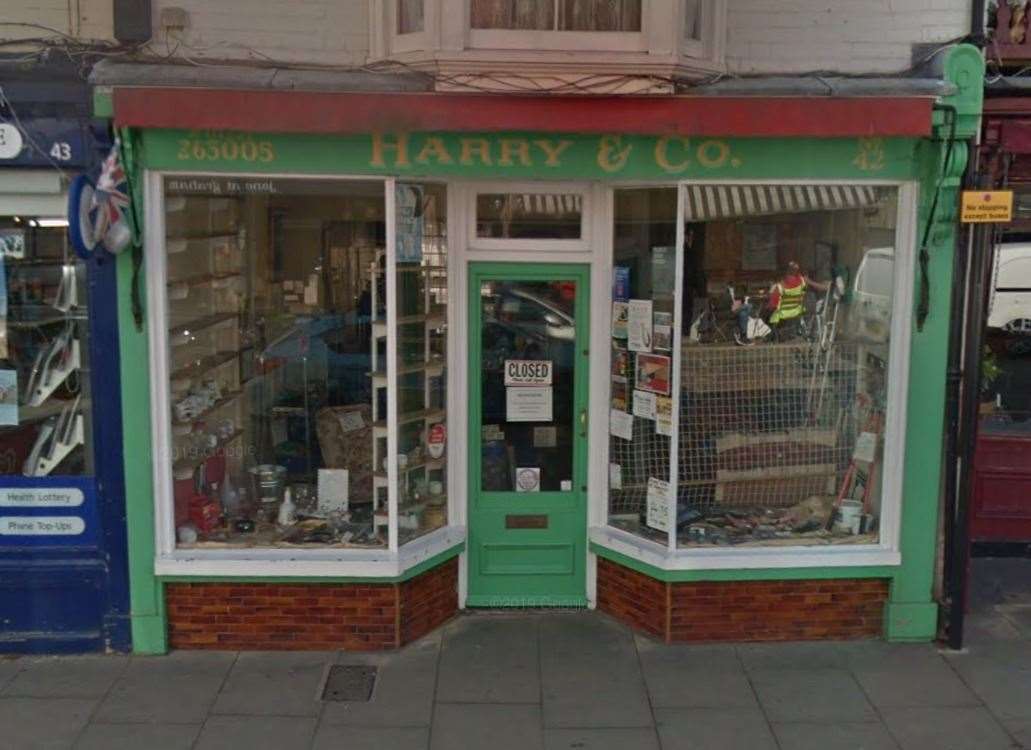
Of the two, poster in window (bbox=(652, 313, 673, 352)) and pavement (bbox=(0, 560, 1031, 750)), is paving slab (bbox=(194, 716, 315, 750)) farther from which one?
poster in window (bbox=(652, 313, 673, 352))

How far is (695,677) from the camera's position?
5.85m

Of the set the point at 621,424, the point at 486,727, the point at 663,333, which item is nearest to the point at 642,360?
the point at 663,333

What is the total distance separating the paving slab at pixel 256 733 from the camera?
5.12m

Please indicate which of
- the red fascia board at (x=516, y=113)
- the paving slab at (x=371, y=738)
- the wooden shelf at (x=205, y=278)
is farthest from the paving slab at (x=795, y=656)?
the wooden shelf at (x=205, y=278)

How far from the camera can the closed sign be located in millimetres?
6562

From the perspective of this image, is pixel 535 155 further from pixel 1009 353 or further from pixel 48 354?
pixel 1009 353

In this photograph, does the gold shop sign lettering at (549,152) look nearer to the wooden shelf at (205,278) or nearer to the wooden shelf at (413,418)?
the wooden shelf at (205,278)

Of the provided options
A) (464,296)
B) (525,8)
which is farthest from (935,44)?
(464,296)

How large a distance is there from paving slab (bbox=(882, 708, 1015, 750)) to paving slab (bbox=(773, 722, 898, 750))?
0.08 metres

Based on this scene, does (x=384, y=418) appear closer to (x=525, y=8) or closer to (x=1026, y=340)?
(x=525, y=8)

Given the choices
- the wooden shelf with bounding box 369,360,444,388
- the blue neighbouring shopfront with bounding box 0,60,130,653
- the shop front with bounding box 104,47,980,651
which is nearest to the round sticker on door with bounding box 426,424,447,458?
the shop front with bounding box 104,47,980,651

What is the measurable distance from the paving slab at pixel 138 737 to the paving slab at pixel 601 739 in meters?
1.77

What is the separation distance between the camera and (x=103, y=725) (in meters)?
5.29

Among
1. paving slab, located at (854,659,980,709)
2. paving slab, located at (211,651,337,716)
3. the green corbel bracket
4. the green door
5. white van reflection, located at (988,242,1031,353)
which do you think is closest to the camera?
paving slab, located at (211,651,337,716)
